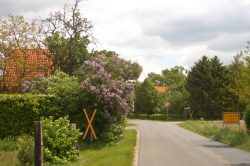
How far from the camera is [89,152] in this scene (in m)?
22.0

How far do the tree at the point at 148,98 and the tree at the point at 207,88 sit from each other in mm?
12496

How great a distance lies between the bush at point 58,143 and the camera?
1736cm

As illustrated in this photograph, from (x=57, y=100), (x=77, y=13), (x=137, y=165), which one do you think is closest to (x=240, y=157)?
(x=137, y=165)

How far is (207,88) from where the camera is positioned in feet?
243

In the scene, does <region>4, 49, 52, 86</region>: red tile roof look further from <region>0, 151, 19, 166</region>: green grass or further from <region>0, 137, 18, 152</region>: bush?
<region>0, 151, 19, 166</region>: green grass

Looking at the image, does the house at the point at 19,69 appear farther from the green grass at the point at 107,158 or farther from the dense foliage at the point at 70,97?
the green grass at the point at 107,158

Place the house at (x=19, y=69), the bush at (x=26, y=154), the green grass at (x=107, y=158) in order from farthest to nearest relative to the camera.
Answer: the house at (x=19, y=69)
the green grass at (x=107, y=158)
the bush at (x=26, y=154)

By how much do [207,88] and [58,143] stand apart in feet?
191

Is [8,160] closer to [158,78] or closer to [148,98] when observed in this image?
[148,98]

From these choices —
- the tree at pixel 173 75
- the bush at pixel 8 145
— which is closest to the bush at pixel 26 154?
the bush at pixel 8 145

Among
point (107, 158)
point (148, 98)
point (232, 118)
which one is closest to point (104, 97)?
point (107, 158)

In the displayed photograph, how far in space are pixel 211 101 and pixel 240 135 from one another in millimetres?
43444

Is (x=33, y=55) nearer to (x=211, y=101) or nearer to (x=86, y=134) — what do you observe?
(x=86, y=134)

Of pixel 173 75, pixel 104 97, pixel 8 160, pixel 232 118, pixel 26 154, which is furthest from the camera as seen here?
pixel 173 75
